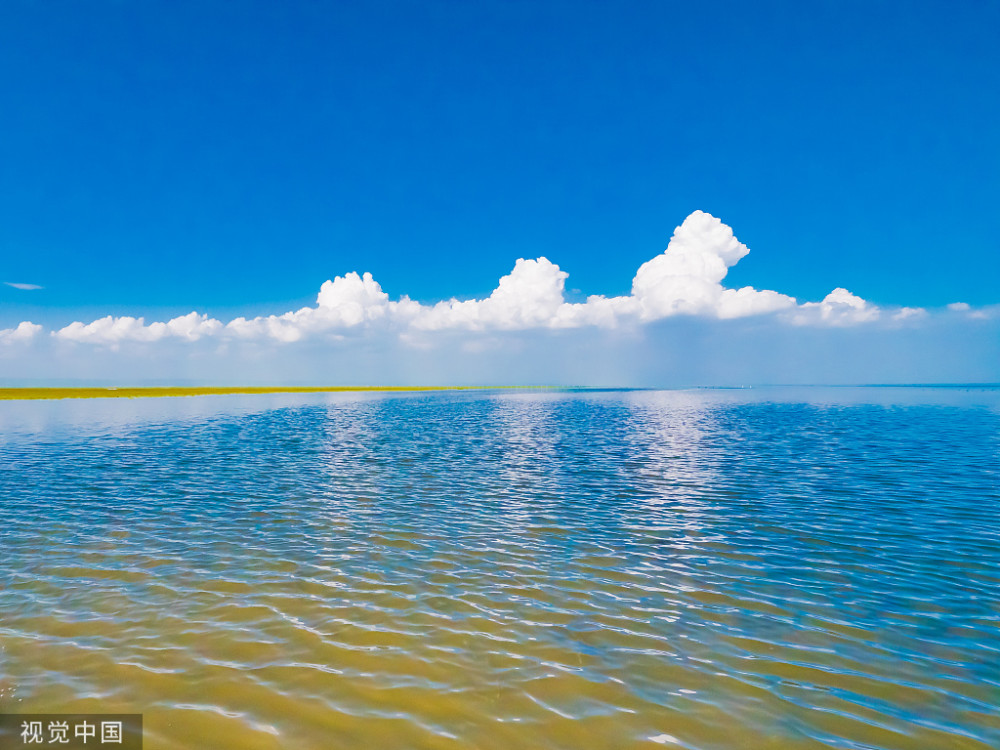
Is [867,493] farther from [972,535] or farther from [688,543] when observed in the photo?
[688,543]

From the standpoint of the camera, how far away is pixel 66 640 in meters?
9.59

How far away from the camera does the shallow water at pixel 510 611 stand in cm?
754

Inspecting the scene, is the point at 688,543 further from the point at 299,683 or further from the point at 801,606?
the point at 299,683

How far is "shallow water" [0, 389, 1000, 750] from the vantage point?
7543 millimetres

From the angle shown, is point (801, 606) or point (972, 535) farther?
point (972, 535)

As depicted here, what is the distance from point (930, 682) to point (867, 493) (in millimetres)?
17475

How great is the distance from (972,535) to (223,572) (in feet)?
72.6

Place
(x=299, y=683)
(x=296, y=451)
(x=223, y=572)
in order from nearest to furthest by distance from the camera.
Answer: (x=299, y=683), (x=223, y=572), (x=296, y=451)

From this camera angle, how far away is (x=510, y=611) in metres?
11.1

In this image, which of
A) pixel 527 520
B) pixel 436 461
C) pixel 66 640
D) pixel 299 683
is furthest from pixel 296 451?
pixel 299 683

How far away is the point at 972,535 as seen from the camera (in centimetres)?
1681

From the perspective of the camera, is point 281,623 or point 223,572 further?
point 223,572

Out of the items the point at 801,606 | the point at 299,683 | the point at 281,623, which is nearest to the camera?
the point at 299,683

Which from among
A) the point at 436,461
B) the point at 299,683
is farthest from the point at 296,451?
the point at 299,683
